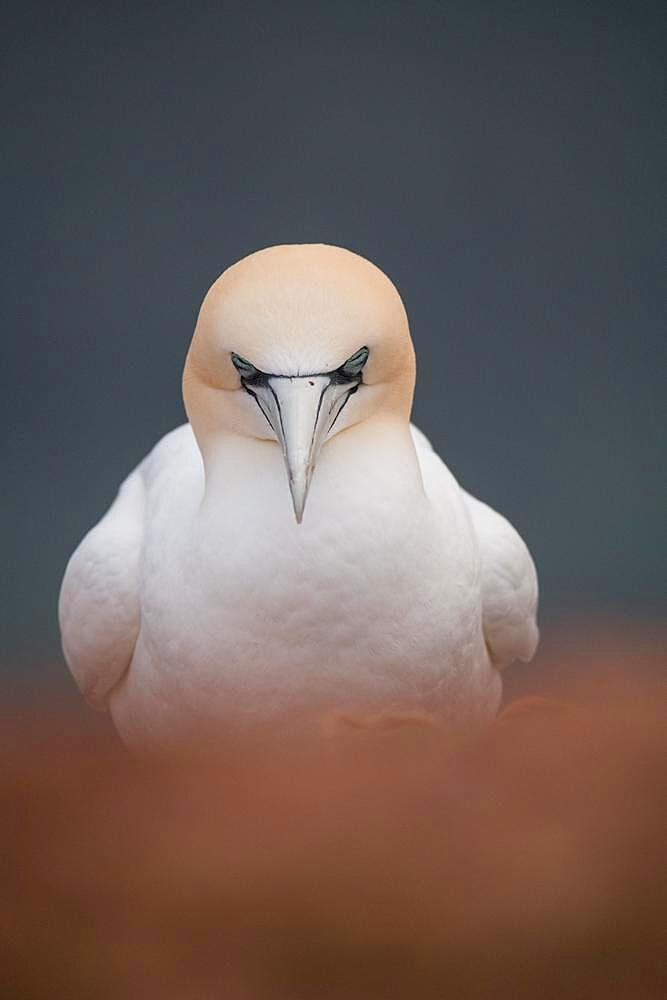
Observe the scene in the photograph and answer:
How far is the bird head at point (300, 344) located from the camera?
1.45 metres

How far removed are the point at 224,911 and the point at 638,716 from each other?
22 centimetres

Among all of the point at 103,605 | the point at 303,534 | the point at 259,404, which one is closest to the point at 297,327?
the point at 259,404

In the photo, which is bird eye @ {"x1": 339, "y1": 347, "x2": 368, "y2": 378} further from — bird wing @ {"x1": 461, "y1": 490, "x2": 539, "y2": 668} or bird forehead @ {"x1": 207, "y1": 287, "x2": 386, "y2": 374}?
bird wing @ {"x1": 461, "y1": 490, "x2": 539, "y2": 668}

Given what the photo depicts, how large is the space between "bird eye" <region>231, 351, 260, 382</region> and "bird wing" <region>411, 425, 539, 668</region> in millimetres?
488

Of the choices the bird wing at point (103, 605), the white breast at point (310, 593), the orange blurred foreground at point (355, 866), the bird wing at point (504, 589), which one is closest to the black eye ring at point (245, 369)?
the white breast at point (310, 593)

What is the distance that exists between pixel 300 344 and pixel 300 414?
73 millimetres

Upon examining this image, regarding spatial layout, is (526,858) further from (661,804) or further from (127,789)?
(127,789)

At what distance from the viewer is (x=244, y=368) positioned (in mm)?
1510

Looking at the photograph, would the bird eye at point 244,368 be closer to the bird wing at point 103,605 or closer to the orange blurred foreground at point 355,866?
the bird wing at point 103,605

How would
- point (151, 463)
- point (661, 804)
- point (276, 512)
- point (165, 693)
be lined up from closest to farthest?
point (661, 804) < point (276, 512) < point (165, 693) < point (151, 463)

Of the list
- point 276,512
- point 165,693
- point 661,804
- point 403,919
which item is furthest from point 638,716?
point 165,693

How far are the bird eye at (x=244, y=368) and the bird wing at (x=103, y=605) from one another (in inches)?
16.7

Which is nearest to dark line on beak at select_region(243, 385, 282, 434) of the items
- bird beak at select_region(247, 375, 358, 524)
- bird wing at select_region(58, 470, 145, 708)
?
bird beak at select_region(247, 375, 358, 524)

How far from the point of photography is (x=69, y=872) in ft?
2.23
